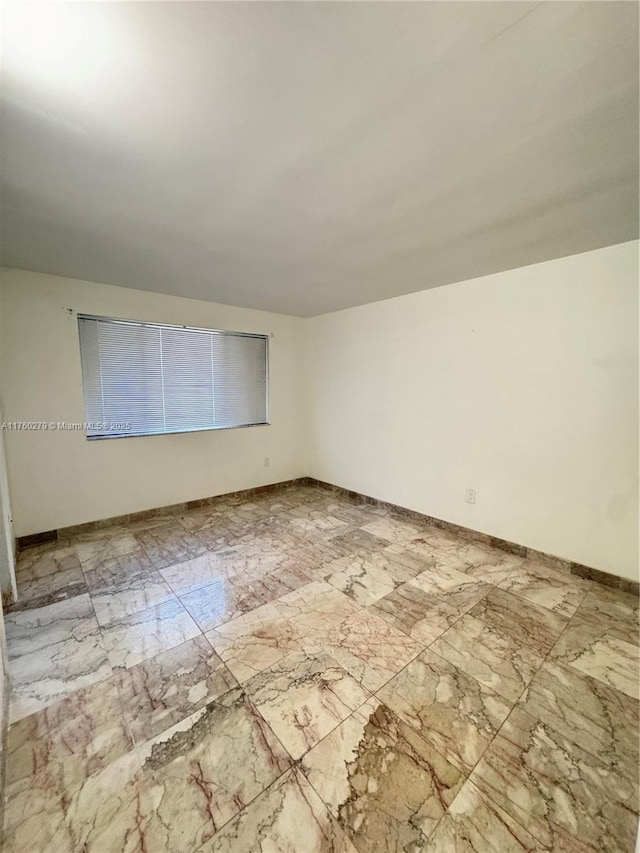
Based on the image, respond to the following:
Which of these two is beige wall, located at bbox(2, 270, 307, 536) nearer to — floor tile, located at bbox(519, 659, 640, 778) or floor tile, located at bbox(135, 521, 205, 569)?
floor tile, located at bbox(135, 521, 205, 569)

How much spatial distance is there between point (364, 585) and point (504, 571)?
43.4 inches

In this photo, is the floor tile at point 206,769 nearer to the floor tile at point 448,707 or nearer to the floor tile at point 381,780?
the floor tile at point 381,780

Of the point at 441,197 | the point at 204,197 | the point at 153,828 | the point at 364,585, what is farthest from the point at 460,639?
the point at 204,197

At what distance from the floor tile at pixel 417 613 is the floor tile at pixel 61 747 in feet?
4.43

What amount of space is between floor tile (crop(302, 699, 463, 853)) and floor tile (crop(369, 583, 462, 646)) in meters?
0.53

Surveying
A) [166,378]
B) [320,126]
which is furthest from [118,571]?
[320,126]

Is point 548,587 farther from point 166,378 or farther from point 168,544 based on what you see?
point 166,378

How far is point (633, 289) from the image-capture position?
2.01 metres

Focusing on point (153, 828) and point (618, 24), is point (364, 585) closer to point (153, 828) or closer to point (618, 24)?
point (153, 828)

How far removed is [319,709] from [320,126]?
2.28 m

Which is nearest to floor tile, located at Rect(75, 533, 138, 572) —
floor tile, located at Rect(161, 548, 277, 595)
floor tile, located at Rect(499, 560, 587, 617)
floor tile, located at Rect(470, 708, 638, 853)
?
floor tile, located at Rect(161, 548, 277, 595)

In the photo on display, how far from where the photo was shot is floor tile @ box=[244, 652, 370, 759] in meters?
1.25

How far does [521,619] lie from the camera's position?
1875 mm

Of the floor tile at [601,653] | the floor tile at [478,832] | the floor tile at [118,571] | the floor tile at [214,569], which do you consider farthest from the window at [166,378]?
the floor tile at [601,653]
